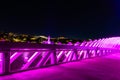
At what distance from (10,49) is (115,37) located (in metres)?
44.7

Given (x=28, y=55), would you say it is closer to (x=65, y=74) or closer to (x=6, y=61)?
(x=65, y=74)

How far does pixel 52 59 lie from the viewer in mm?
13773

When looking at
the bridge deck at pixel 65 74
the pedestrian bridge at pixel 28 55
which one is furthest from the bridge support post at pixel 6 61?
the bridge deck at pixel 65 74

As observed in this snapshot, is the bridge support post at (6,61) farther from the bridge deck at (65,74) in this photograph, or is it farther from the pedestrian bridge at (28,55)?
the bridge deck at (65,74)

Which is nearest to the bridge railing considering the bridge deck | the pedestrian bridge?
the pedestrian bridge

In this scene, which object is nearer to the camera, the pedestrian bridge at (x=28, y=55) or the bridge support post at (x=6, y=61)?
the bridge support post at (x=6, y=61)

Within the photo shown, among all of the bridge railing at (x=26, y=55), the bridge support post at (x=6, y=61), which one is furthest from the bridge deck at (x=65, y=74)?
the bridge railing at (x=26, y=55)

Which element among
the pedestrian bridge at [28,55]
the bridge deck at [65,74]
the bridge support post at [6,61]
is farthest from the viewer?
the pedestrian bridge at [28,55]

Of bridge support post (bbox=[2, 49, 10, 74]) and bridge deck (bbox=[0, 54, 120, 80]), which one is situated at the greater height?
bridge support post (bbox=[2, 49, 10, 74])

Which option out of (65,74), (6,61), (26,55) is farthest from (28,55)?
(6,61)

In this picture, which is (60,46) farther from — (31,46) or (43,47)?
(31,46)

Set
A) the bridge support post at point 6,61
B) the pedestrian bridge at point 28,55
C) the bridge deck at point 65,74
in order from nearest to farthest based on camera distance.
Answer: the bridge deck at point 65,74, the bridge support post at point 6,61, the pedestrian bridge at point 28,55

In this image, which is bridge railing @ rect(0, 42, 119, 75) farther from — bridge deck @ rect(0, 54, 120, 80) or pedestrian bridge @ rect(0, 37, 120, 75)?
bridge deck @ rect(0, 54, 120, 80)

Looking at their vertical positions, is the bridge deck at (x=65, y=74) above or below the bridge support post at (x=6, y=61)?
below
